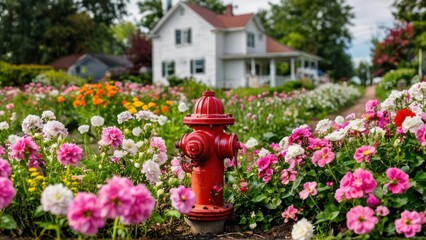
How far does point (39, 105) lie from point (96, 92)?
216cm

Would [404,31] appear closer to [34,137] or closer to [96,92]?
[96,92]

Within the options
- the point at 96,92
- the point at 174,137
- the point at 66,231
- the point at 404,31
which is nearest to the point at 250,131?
the point at 174,137

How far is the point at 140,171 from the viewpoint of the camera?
11.3 feet

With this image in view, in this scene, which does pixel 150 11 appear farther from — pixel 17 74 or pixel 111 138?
pixel 111 138

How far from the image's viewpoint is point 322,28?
171ft

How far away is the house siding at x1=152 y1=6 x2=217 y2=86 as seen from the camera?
32.4 metres

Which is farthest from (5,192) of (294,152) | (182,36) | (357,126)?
(182,36)

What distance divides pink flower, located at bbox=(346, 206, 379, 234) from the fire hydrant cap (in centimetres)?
112

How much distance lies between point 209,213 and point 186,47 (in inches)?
1201

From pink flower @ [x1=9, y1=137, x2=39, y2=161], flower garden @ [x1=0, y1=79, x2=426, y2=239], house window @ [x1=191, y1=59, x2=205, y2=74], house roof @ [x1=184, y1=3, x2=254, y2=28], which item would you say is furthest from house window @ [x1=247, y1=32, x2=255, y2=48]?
pink flower @ [x1=9, y1=137, x2=39, y2=161]

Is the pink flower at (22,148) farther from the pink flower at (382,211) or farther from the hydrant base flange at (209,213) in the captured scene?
the pink flower at (382,211)

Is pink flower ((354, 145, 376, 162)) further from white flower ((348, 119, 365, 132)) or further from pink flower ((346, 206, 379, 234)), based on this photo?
pink flower ((346, 206, 379, 234))

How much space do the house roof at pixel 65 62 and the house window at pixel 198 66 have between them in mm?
14915

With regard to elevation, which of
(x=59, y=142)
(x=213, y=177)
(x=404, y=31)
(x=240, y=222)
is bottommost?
(x=240, y=222)
